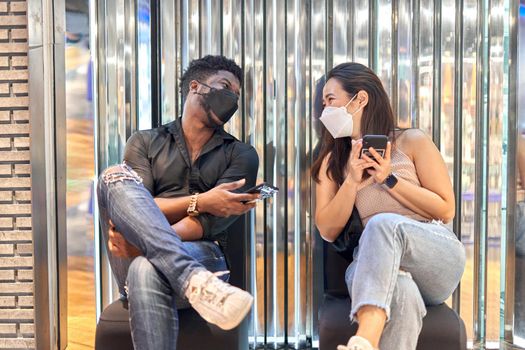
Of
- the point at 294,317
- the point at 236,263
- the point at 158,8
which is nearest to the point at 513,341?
the point at 294,317

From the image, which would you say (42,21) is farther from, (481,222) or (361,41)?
(481,222)

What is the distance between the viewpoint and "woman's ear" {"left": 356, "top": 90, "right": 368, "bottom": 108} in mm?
2838

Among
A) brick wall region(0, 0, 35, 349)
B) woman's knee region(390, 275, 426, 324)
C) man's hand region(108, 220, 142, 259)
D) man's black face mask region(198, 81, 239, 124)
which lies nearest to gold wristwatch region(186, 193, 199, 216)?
man's hand region(108, 220, 142, 259)

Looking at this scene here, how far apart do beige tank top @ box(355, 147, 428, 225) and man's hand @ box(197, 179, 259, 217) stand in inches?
18.2

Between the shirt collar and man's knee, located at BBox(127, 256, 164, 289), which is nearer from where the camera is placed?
man's knee, located at BBox(127, 256, 164, 289)

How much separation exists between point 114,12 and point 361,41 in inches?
50.2

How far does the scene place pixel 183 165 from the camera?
2.89m

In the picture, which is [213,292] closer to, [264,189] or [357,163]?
[264,189]

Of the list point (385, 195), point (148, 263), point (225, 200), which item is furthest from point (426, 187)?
point (148, 263)

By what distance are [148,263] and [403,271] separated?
0.91 m

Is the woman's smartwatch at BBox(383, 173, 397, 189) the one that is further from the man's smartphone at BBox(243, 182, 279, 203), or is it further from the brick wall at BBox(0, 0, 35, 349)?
the brick wall at BBox(0, 0, 35, 349)

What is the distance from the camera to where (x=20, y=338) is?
3.37m

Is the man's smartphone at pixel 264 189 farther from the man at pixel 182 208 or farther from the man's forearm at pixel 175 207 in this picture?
the man's forearm at pixel 175 207

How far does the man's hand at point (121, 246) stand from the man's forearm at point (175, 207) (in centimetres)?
26
